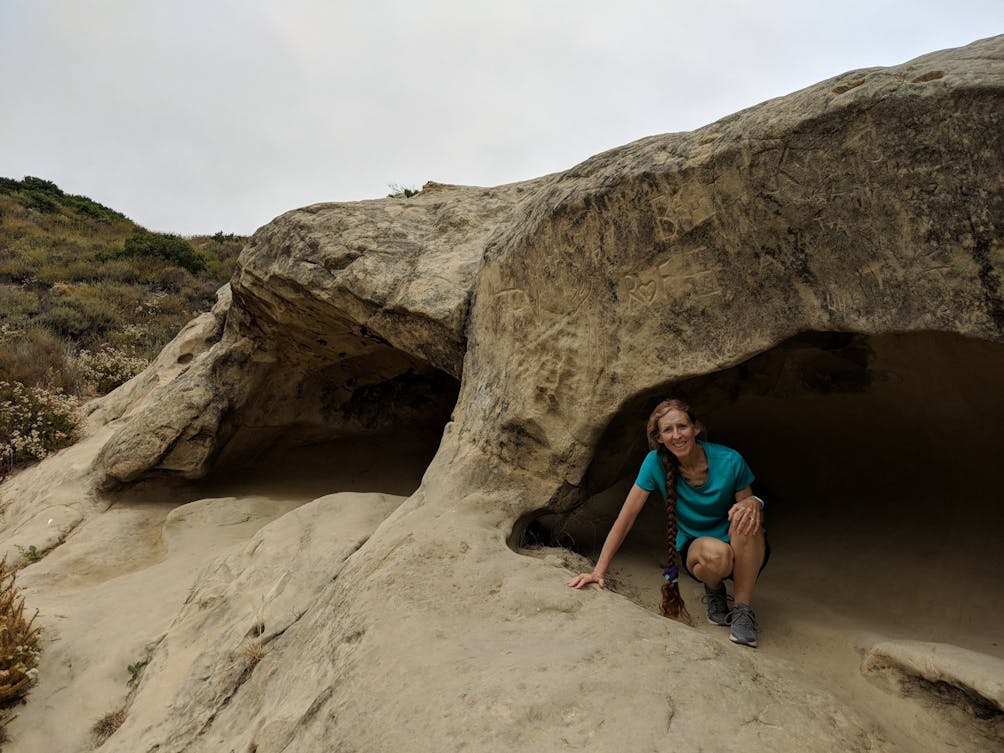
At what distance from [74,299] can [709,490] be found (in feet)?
42.9

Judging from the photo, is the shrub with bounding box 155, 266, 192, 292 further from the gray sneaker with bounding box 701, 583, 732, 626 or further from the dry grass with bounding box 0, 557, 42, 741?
the gray sneaker with bounding box 701, 583, 732, 626

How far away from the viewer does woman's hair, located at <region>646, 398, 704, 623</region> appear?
2.94 m

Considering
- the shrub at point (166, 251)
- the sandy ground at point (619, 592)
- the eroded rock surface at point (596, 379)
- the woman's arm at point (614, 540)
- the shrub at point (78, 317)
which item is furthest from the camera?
the shrub at point (166, 251)

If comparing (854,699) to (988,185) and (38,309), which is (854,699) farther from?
(38,309)

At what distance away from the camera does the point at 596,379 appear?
3525mm

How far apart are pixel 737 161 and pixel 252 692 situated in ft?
10.2

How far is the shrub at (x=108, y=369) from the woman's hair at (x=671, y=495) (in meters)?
8.43

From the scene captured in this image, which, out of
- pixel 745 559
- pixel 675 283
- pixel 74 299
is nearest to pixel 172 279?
pixel 74 299

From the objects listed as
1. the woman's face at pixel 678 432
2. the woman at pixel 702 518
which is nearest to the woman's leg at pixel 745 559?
the woman at pixel 702 518

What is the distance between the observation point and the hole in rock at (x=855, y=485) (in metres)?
3.17

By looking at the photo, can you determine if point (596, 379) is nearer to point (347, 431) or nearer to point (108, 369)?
point (347, 431)

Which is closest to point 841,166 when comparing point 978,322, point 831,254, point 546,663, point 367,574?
point 831,254

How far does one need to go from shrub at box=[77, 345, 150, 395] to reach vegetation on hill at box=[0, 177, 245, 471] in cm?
1

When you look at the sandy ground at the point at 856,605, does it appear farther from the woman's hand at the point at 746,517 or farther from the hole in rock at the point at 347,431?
the hole in rock at the point at 347,431
